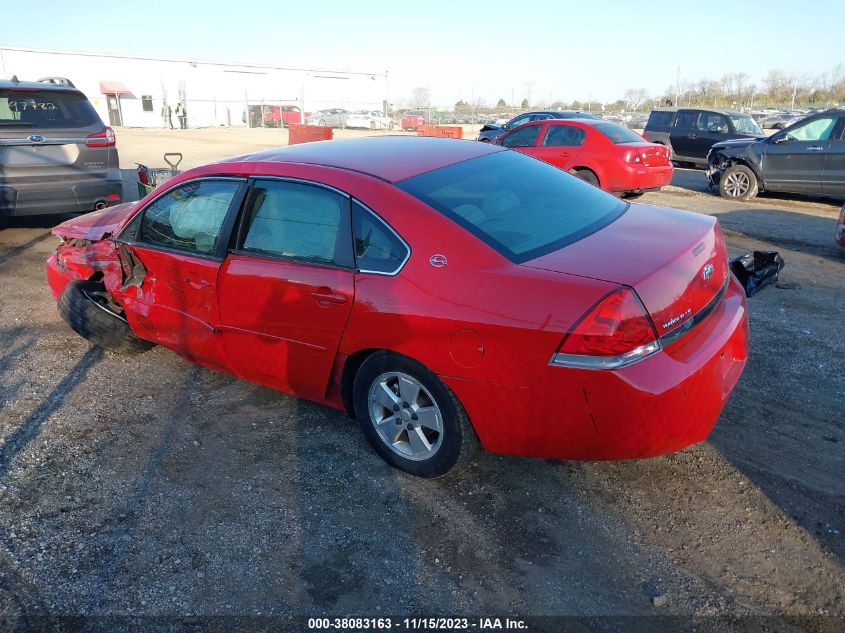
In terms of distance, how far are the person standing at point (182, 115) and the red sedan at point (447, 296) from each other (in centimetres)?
4115

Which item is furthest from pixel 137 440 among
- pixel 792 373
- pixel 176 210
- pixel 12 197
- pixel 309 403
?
pixel 12 197

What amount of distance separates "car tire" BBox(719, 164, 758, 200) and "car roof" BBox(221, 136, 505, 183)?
9615 millimetres

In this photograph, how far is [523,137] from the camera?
1266 cm

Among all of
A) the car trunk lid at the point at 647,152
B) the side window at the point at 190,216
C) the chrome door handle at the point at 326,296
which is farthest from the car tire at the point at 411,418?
the car trunk lid at the point at 647,152

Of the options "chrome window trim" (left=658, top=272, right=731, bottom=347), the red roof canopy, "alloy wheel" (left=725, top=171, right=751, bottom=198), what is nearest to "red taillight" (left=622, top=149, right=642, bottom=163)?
"alloy wheel" (left=725, top=171, right=751, bottom=198)

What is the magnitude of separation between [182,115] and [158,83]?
1028cm

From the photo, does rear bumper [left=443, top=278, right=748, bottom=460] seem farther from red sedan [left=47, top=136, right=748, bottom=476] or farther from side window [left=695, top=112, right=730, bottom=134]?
side window [left=695, top=112, right=730, bottom=134]

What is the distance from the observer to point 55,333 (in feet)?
18.4

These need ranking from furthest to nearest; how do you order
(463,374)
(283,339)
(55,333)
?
(55,333)
(283,339)
(463,374)

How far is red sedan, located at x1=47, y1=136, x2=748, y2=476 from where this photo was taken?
9.02 ft

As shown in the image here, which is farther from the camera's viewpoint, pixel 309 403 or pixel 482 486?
pixel 309 403

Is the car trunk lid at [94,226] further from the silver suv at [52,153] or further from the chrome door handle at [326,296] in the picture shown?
the silver suv at [52,153]

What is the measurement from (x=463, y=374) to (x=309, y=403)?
5.41 feet

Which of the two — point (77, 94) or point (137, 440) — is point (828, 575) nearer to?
point (137, 440)
